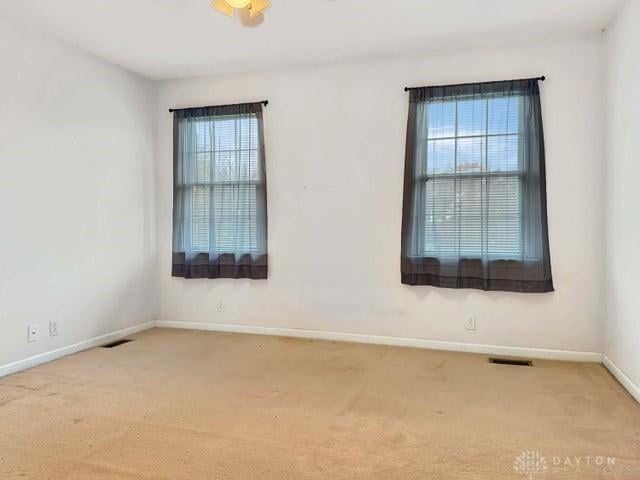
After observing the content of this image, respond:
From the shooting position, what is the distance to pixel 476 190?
3754 millimetres

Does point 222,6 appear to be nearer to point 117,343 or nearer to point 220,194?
point 220,194

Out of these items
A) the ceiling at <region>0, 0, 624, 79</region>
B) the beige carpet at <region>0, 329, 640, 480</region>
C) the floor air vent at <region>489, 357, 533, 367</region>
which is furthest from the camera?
the floor air vent at <region>489, 357, 533, 367</region>

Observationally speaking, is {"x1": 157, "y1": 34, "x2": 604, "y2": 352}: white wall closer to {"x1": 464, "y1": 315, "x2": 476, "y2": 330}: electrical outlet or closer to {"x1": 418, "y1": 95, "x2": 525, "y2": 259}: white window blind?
{"x1": 464, "y1": 315, "x2": 476, "y2": 330}: electrical outlet

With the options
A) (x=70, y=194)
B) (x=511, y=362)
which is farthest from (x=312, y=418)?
(x=70, y=194)

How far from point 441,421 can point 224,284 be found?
2.77 metres

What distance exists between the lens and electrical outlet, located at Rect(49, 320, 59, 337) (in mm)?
3619

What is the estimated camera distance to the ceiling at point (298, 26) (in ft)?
10.2

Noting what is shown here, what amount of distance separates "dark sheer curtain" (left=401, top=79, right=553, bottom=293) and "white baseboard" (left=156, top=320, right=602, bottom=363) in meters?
0.53

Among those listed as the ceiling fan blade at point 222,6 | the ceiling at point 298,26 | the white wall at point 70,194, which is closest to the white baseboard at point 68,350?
the white wall at point 70,194

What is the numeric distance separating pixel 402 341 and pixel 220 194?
2307 millimetres

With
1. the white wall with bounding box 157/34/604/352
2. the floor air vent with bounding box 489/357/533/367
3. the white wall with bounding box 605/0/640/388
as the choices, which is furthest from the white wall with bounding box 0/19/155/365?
the white wall with bounding box 605/0/640/388

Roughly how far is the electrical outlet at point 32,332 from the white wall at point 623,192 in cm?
433

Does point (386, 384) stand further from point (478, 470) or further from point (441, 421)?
point (478, 470)

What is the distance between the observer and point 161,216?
4.82m
